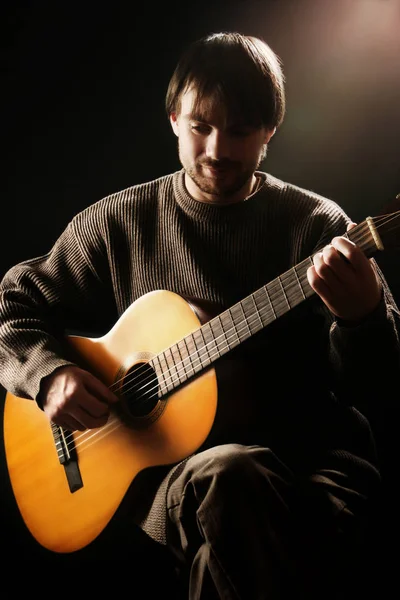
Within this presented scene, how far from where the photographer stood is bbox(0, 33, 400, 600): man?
84 centimetres

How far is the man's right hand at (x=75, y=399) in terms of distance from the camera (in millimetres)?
1080

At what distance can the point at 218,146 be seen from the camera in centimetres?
111

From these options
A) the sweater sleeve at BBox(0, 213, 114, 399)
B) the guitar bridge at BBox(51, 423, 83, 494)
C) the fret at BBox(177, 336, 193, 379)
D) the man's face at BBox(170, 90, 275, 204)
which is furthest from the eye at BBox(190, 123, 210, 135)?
the guitar bridge at BBox(51, 423, 83, 494)

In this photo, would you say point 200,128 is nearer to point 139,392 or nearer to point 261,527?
point 139,392

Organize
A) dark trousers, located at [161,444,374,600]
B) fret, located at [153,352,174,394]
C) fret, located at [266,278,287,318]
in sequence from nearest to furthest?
1. dark trousers, located at [161,444,374,600]
2. fret, located at [266,278,287,318]
3. fret, located at [153,352,174,394]

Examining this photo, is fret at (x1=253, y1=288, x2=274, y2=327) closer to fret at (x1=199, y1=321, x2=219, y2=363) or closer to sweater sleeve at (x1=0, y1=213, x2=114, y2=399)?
fret at (x1=199, y1=321, x2=219, y2=363)

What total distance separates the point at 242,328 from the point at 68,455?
0.50m

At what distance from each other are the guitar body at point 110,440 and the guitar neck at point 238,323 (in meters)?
0.03

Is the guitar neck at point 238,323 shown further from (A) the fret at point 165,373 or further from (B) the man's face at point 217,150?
(B) the man's face at point 217,150

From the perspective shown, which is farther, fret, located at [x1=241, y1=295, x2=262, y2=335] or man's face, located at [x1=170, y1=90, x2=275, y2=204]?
man's face, located at [x1=170, y1=90, x2=275, y2=204]

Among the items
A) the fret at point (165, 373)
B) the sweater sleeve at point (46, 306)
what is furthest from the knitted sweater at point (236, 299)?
the fret at point (165, 373)

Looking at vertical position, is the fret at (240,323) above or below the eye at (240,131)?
below

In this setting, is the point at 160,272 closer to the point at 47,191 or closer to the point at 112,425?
the point at 112,425

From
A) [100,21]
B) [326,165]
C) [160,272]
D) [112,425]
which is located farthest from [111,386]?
[100,21]
